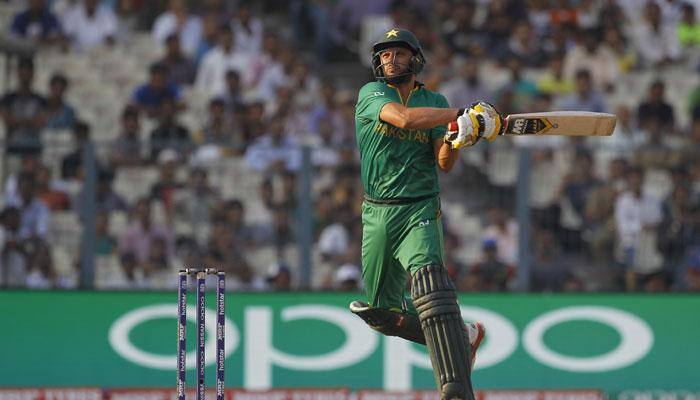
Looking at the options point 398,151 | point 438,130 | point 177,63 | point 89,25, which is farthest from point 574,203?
point 89,25

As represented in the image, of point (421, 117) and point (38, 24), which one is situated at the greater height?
point (38, 24)

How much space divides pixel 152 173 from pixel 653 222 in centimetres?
459

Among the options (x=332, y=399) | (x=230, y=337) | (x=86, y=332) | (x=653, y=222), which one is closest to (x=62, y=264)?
(x=86, y=332)

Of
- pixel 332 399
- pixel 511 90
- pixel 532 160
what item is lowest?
pixel 332 399

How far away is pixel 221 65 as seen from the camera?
16.5 metres

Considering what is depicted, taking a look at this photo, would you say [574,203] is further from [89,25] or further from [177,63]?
[89,25]

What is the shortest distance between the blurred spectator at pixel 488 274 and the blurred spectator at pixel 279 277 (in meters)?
1.64

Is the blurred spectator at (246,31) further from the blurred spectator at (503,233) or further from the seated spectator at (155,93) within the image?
the blurred spectator at (503,233)

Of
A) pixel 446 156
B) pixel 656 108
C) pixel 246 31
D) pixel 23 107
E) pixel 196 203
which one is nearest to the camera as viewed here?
pixel 446 156

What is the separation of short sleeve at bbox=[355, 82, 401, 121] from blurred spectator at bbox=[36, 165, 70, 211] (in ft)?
17.7

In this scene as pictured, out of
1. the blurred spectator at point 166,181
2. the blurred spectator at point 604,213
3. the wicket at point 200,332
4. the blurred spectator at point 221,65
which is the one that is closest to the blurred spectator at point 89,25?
the blurred spectator at point 221,65

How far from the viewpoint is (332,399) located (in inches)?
527

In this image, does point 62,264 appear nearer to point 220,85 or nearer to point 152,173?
point 152,173

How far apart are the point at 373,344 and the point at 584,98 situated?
411 centimetres
